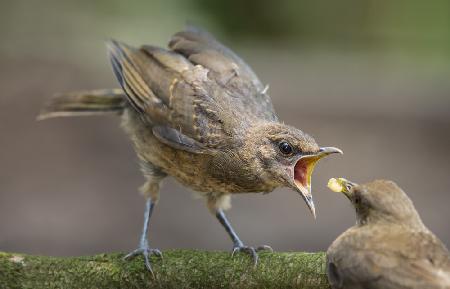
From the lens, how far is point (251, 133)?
5562 millimetres

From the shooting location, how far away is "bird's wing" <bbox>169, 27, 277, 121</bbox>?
19.4 ft

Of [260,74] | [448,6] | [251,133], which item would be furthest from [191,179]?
[448,6]

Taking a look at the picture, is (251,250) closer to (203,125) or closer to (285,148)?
(285,148)

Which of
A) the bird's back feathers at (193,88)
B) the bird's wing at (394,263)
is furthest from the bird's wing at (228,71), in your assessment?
the bird's wing at (394,263)

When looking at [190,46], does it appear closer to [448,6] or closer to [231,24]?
[231,24]

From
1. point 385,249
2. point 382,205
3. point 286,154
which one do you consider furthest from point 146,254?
point 385,249

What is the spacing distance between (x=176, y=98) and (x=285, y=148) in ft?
3.27

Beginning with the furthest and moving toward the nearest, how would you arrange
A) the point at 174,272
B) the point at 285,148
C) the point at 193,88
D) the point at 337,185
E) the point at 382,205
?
the point at 193,88, the point at 285,148, the point at 174,272, the point at 337,185, the point at 382,205

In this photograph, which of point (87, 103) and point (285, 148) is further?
point (87, 103)

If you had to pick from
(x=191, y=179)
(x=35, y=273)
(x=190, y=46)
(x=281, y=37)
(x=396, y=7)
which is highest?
(x=396, y=7)

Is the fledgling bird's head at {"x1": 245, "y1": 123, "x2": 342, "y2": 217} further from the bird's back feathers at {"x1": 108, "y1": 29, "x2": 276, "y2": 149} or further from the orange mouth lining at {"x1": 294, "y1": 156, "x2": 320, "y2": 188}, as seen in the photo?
the bird's back feathers at {"x1": 108, "y1": 29, "x2": 276, "y2": 149}

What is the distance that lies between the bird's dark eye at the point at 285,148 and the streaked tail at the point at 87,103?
1738 mm

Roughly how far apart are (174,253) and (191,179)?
2.51ft

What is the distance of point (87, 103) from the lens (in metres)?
6.75
